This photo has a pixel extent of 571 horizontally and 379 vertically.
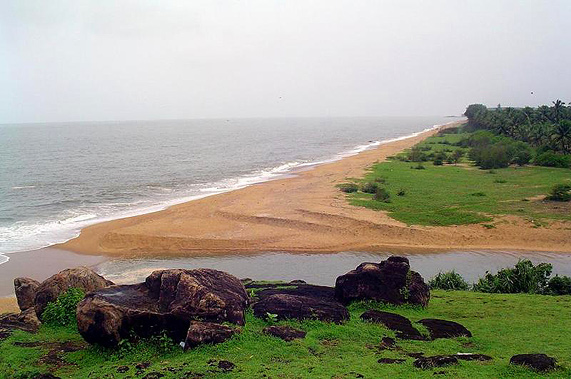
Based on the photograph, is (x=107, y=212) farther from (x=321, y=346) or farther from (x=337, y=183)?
(x=321, y=346)

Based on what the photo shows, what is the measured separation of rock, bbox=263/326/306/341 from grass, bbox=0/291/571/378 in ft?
0.84

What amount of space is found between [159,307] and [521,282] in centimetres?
1720

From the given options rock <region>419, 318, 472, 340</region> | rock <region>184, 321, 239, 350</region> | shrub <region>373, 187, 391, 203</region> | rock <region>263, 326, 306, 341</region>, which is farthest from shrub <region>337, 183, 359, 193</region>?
rock <region>184, 321, 239, 350</region>

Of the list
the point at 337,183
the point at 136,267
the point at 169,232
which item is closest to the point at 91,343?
the point at 136,267

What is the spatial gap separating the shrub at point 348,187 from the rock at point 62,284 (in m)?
36.7

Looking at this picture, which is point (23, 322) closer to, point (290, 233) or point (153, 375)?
point (153, 375)

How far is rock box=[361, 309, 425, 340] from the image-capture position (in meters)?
14.1

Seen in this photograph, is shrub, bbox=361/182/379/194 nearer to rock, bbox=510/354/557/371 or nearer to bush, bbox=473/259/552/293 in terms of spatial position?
bush, bbox=473/259/552/293

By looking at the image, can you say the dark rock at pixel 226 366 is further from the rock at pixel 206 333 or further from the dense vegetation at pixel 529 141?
A: the dense vegetation at pixel 529 141

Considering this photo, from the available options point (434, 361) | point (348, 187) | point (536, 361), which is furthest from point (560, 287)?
point (348, 187)

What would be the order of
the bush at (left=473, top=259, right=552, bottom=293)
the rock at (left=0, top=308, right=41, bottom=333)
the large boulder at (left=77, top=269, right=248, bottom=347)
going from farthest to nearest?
1. the bush at (left=473, top=259, right=552, bottom=293)
2. the rock at (left=0, top=308, right=41, bottom=333)
3. the large boulder at (left=77, top=269, right=248, bottom=347)

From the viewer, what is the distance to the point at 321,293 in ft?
57.8

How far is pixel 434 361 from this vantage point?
461 inches

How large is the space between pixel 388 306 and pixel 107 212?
35487 millimetres
